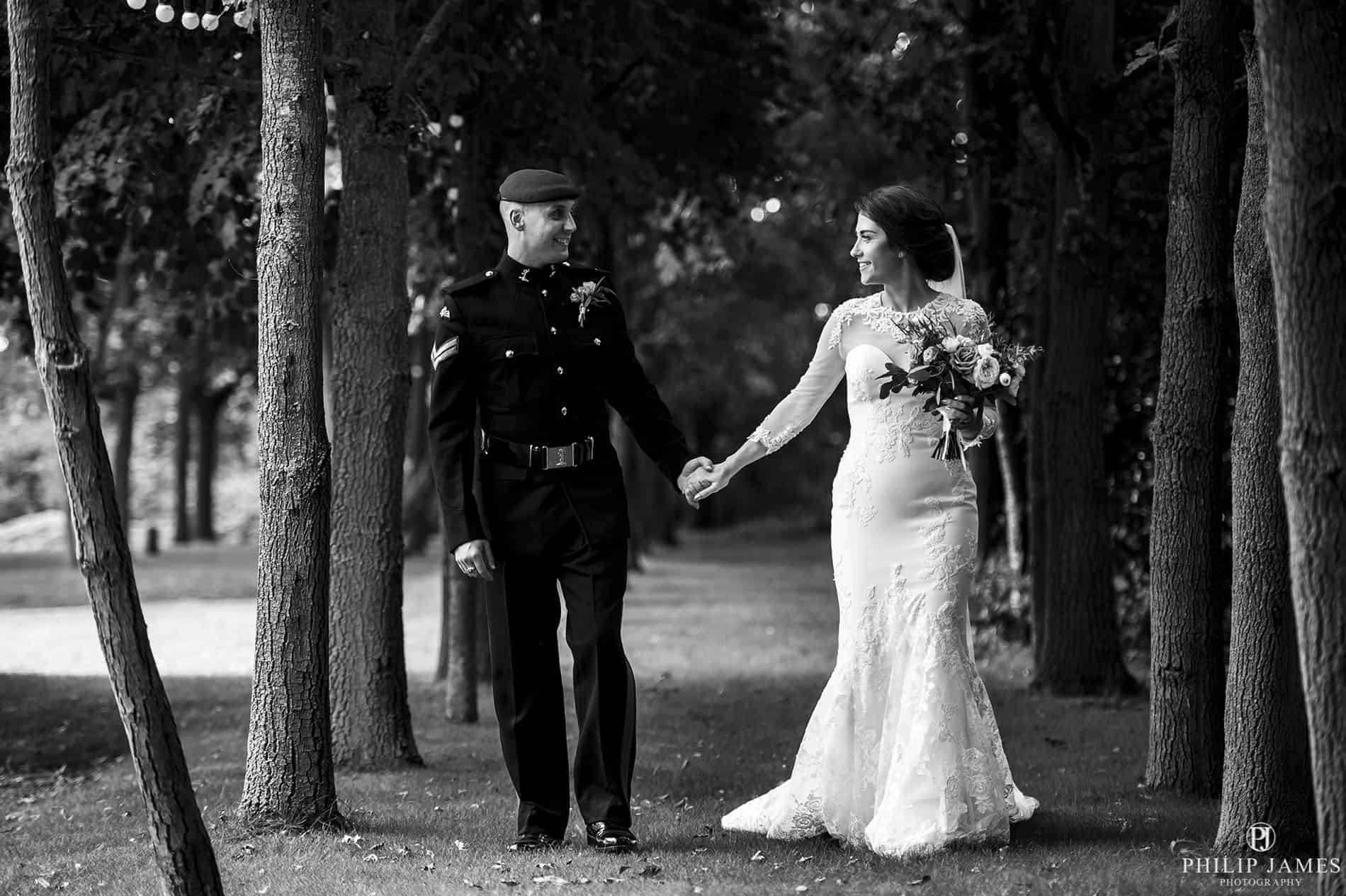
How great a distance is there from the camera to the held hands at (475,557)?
19.7ft

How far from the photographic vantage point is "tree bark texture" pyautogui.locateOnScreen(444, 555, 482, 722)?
10688 millimetres

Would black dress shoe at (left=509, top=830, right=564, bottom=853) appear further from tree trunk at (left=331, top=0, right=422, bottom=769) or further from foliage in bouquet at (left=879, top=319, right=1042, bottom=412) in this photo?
tree trunk at (left=331, top=0, right=422, bottom=769)

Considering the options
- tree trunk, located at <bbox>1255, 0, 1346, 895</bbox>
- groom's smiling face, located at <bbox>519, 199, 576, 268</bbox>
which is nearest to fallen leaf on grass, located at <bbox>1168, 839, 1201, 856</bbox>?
tree trunk, located at <bbox>1255, 0, 1346, 895</bbox>

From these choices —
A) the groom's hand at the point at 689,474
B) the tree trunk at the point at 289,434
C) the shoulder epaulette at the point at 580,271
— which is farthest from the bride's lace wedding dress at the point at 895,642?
the tree trunk at the point at 289,434

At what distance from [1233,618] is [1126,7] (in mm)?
6995

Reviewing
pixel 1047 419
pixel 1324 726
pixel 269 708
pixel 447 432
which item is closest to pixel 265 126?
pixel 447 432

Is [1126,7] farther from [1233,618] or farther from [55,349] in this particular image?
[55,349]

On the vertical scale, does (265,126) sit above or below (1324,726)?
above

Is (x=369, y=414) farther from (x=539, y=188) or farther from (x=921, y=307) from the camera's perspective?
(x=921, y=307)

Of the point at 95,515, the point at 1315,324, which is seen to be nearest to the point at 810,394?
the point at 1315,324

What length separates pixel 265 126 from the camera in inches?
261

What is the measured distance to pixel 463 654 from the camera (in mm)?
10703

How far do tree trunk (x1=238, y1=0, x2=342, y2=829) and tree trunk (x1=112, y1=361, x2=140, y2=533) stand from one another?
23.1 m

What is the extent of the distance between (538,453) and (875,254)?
1599mm
